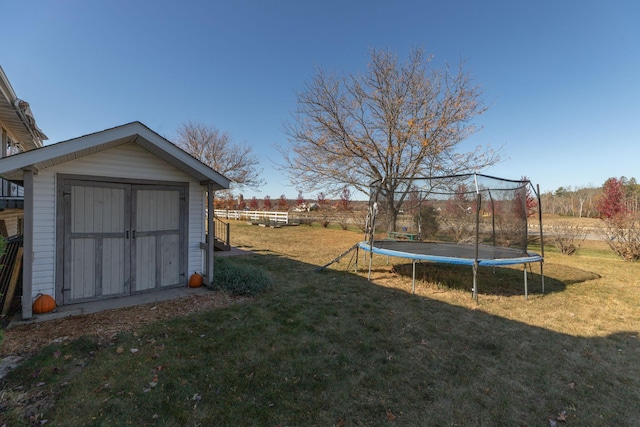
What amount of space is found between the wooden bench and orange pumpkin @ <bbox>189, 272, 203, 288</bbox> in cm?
649

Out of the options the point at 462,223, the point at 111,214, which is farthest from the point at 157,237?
the point at 462,223

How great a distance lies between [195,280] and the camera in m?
5.44

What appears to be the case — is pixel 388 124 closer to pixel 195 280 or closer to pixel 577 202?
pixel 195 280

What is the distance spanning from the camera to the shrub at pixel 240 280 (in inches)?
207

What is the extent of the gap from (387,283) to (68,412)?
567 centimetres

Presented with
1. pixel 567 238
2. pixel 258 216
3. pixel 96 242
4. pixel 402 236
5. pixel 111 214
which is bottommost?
pixel 567 238

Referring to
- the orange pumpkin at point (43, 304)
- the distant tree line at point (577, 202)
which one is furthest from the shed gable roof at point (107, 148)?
the distant tree line at point (577, 202)

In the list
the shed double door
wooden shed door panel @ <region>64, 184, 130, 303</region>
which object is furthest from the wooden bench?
wooden shed door panel @ <region>64, 184, 130, 303</region>

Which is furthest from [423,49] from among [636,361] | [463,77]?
[636,361]

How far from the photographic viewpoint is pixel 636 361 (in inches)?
125

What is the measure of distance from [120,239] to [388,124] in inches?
487

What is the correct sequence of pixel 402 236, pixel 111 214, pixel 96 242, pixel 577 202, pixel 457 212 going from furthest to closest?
pixel 577 202
pixel 402 236
pixel 457 212
pixel 111 214
pixel 96 242

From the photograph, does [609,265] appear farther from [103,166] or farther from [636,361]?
[103,166]

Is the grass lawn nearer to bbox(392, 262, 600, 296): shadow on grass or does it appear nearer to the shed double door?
bbox(392, 262, 600, 296): shadow on grass
